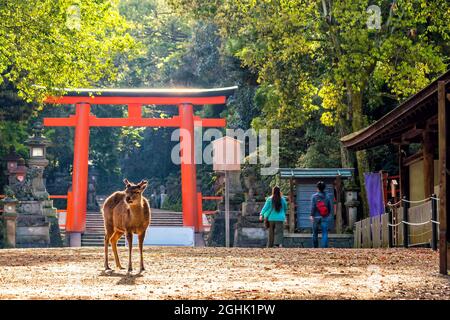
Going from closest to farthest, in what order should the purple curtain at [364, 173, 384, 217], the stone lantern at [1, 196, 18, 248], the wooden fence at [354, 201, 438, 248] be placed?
the wooden fence at [354, 201, 438, 248], the purple curtain at [364, 173, 384, 217], the stone lantern at [1, 196, 18, 248]

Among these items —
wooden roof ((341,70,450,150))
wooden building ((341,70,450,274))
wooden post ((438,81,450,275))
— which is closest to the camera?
wooden post ((438,81,450,275))

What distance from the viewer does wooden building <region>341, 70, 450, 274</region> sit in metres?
14.7

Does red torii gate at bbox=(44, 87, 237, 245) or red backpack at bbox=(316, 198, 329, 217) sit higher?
red torii gate at bbox=(44, 87, 237, 245)

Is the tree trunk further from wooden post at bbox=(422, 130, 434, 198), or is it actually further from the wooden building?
wooden post at bbox=(422, 130, 434, 198)

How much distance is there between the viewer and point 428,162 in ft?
82.6

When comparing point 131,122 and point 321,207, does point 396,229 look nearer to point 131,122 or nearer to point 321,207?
point 321,207

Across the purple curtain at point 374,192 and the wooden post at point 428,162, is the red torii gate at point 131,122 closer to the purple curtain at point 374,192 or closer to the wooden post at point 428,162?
the purple curtain at point 374,192

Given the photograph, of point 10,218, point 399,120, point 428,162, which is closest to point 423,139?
point 428,162

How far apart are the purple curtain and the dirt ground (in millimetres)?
10718

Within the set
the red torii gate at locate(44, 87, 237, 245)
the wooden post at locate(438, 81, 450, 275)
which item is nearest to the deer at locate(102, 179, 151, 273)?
the wooden post at locate(438, 81, 450, 275)

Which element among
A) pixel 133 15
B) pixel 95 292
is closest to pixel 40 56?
pixel 95 292

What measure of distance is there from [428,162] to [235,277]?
12008mm

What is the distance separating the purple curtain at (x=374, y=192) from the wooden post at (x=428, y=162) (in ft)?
19.3
